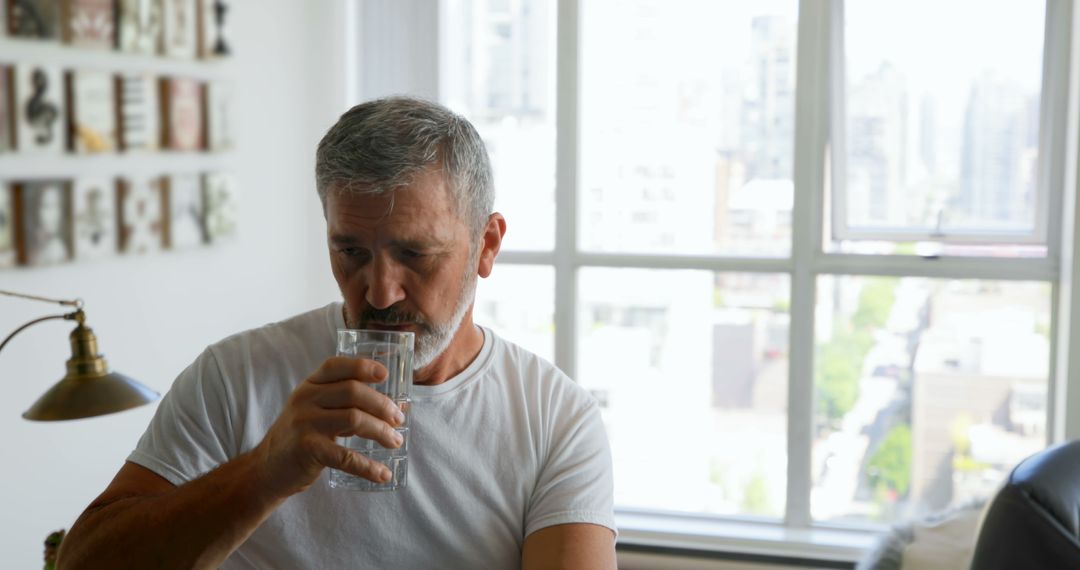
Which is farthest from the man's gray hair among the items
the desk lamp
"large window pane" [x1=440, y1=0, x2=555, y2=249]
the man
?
"large window pane" [x1=440, y1=0, x2=555, y2=249]

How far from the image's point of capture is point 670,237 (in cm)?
379

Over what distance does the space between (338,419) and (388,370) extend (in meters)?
0.08

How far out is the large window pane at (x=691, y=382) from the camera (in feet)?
12.2

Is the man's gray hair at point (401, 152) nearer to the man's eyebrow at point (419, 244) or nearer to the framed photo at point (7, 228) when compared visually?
the man's eyebrow at point (419, 244)

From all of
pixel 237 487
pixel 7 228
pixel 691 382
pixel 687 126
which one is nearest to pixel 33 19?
pixel 7 228

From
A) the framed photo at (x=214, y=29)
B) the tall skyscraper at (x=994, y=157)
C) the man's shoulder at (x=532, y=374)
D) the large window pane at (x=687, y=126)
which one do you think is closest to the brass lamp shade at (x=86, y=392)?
the man's shoulder at (x=532, y=374)

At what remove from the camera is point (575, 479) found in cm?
158

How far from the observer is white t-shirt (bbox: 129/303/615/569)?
1521 mm

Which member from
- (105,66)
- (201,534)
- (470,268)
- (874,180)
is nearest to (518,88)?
(874,180)

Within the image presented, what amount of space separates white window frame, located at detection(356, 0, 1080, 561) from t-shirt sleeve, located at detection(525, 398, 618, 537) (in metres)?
2.03

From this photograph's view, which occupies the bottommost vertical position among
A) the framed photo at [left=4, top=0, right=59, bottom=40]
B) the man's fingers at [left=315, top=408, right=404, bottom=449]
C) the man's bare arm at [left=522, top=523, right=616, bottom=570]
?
the man's bare arm at [left=522, top=523, right=616, bottom=570]

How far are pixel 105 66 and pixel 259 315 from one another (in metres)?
0.98

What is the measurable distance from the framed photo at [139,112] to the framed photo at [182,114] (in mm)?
30

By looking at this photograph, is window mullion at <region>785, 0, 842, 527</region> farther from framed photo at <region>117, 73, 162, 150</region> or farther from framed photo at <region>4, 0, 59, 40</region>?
framed photo at <region>4, 0, 59, 40</region>
